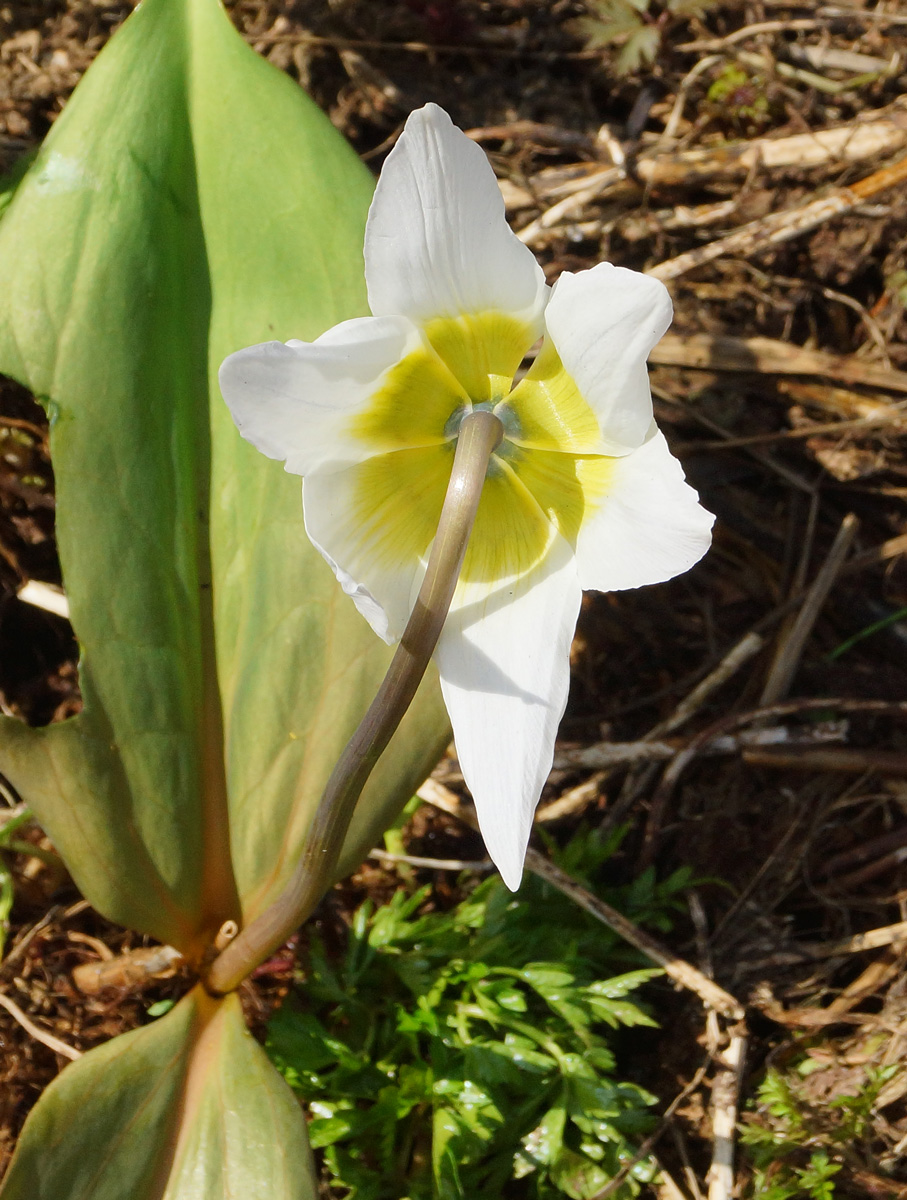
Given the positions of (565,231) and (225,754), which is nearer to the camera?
(225,754)

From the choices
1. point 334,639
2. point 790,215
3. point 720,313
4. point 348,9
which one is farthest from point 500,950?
point 348,9

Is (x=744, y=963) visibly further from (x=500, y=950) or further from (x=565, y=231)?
(x=565, y=231)

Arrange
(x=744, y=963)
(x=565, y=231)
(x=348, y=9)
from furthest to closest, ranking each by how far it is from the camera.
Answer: (x=348, y=9), (x=565, y=231), (x=744, y=963)

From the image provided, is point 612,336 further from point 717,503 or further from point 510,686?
A: point 717,503

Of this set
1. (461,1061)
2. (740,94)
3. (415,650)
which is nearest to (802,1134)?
(461,1061)

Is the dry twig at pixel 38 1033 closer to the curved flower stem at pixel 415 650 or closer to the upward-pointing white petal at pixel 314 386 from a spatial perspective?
the curved flower stem at pixel 415 650

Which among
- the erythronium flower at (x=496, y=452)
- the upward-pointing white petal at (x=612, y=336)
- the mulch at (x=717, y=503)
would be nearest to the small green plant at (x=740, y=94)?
the mulch at (x=717, y=503)

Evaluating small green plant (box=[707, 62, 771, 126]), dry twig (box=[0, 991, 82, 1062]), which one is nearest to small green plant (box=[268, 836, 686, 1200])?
dry twig (box=[0, 991, 82, 1062])
